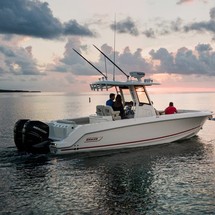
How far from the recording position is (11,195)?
1027 cm

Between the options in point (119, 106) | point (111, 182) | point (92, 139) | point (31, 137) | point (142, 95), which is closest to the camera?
point (111, 182)

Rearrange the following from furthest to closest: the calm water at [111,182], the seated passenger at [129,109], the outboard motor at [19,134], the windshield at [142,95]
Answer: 1. the windshield at [142,95]
2. the seated passenger at [129,109]
3. the outboard motor at [19,134]
4. the calm water at [111,182]

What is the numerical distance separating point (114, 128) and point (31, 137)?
393 centimetres

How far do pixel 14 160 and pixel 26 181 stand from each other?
312 centimetres

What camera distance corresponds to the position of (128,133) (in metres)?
16.7

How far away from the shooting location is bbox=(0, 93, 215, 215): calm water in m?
9.38

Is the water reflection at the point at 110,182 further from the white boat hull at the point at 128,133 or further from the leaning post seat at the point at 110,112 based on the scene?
the leaning post seat at the point at 110,112

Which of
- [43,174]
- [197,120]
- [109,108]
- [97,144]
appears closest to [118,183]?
[43,174]

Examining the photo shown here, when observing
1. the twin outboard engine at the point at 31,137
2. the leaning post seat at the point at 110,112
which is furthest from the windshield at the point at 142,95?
the twin outboard engine at the point at 31,137

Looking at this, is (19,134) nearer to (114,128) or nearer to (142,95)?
(114,128)

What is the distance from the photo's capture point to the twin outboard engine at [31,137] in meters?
15.1

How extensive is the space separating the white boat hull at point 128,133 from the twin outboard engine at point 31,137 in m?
0.47

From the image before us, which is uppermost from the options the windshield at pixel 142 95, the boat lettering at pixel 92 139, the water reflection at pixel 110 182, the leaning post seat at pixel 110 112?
the windshield at pixel 142 95

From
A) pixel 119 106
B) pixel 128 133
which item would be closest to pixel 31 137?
pixel 128 133
